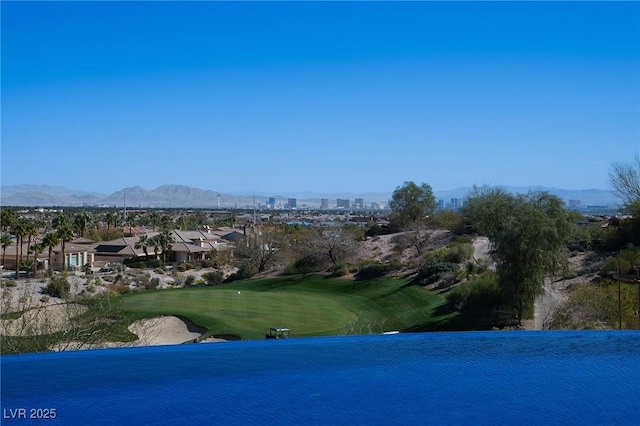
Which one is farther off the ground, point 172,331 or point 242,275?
point 172,331

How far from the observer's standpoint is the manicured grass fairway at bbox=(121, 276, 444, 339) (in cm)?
2791

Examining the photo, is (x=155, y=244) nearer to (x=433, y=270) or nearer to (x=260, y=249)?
(x=260, y=249)

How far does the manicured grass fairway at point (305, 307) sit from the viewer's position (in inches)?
1099

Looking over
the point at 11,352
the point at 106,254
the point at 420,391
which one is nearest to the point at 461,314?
the point at 420,391

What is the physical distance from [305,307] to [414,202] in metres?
30.3

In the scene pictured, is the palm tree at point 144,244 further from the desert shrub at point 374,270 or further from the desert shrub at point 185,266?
the desert shrub at point 374,270

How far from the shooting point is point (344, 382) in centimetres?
1299

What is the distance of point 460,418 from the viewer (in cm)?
A: 1077

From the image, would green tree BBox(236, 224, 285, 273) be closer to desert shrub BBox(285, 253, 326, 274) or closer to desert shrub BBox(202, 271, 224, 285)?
desert shrub BBox(202, 271, 224, 285)

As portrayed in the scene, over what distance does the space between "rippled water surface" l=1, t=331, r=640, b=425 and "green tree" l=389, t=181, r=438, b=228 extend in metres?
45.0

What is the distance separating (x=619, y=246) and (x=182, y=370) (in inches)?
1151

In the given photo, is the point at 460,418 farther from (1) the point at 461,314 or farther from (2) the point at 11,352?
(1) the point at 461,314

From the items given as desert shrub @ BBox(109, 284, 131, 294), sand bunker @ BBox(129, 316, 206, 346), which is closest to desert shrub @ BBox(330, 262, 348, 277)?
desert shrub @ BBox(109, 284, 131, 294)

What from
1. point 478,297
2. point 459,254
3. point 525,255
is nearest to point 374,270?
point 459,254
